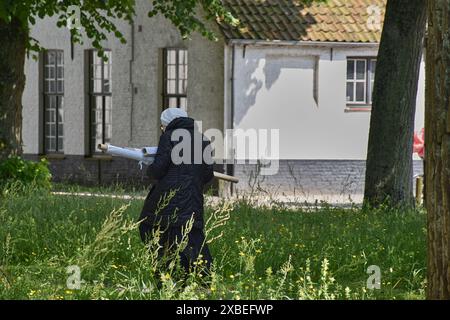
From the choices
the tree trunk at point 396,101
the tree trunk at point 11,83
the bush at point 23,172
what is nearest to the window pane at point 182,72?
the tree trunk at point 11,83

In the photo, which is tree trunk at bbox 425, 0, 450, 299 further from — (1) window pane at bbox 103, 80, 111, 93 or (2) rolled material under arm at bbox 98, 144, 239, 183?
(1) window pane at bbox 103, 80, 111, 93

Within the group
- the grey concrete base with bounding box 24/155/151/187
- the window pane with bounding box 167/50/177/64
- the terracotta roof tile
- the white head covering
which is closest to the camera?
the white head covering

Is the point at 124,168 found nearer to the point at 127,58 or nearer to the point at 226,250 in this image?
the point at 127,58

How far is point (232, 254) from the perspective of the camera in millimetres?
12953

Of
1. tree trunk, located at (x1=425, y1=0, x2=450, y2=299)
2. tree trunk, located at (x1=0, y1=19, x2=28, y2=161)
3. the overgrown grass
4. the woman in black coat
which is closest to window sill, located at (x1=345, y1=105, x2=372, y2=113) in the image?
tree trunk, located at (x1=0, y1=19, x2=28, y2=161)

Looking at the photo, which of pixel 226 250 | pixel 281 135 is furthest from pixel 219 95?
pixel 226 250

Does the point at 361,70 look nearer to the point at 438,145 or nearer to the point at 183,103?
the point at 183,103

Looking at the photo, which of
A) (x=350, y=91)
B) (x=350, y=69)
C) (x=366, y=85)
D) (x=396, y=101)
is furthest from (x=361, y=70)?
(x=396, y=101)

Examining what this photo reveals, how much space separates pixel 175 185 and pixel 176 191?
0.17 feet

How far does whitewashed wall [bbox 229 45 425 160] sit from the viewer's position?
30.0m

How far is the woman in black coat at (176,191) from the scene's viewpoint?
11.1 metres

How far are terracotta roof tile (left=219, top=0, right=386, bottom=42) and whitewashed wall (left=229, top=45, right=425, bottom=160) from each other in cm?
40

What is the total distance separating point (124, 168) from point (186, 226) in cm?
2194

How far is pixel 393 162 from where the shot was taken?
19.4m
